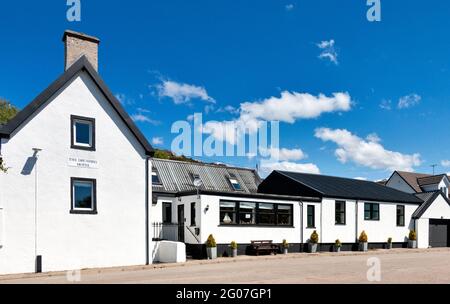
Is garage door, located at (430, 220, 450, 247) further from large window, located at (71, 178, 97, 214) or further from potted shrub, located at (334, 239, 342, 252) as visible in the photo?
large window, located at (71, 178, 97, 214)

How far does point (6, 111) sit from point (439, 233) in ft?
136

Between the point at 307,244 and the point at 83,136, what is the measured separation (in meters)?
16.1

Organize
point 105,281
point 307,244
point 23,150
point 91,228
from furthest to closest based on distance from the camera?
1. point 307,244
2. point 91,228
3. point 23,150
4. point 105,281

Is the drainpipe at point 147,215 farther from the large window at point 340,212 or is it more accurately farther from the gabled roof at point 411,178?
the gabled roof at point 411,178

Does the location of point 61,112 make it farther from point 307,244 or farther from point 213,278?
point 307,244

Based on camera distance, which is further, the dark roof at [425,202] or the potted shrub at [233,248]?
the dark roof at [425,202]

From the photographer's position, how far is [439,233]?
3894 cm

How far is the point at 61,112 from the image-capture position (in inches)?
803

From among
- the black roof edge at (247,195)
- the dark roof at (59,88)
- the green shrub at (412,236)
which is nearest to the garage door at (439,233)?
the green shrub at (412,236)

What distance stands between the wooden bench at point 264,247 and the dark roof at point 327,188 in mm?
5522

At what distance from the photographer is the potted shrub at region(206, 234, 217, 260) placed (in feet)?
81.4

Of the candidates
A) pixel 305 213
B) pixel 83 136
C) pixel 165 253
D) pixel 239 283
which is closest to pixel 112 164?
pixel 83 136

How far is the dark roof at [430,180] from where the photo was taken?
2106 inches

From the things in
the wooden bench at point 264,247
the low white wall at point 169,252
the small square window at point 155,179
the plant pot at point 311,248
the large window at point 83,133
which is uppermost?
the large window at point 83,133
